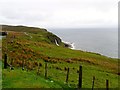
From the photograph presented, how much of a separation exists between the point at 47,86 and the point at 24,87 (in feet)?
10.3

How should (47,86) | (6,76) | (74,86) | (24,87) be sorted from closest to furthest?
(24,87)
(47,86)
(6,76)
(74,86)

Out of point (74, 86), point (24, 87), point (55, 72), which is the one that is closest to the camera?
point (24, 87)

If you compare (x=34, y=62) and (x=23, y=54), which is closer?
(x=34, y=62)

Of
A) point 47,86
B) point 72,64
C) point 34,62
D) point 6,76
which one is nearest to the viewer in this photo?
point 47,86

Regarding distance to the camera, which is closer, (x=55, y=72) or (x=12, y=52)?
(x=55, y=72)

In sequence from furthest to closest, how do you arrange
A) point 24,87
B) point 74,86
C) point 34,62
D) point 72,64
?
point 72,64 → point 34,62 → point 74,86 → point 24,87

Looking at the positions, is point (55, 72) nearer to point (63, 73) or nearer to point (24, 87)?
point (63, 73)

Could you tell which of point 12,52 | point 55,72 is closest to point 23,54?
point 12,52

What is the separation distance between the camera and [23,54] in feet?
198

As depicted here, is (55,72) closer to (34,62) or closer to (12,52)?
(34,62)

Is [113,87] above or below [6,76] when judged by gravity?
below

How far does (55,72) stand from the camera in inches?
1898

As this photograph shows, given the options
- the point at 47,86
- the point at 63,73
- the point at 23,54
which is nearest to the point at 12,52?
the point at 23,54

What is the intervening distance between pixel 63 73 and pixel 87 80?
4.34 meters
